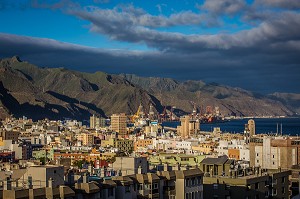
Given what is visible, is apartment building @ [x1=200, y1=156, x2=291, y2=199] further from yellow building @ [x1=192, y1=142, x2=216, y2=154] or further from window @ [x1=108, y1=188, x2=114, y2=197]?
yellow building @ [x1=192, y1=142, x2=216, y2=154]

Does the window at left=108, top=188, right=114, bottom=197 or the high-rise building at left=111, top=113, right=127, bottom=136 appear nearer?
the window at left=108, top=188, right=114, bottom=197

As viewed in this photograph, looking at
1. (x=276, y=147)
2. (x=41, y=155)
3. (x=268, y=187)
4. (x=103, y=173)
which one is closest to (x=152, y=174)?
(x=103, y=173)

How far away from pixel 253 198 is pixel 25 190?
45.1 feet

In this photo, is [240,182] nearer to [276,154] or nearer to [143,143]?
[276,154]

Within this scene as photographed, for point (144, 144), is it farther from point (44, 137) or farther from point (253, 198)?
point (253, 198)

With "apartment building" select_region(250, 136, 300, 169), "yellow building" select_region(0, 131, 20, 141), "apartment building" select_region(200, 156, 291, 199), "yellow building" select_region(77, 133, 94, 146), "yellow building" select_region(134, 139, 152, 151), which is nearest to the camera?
"apartment building" select_region(200, 156, 291, 199)

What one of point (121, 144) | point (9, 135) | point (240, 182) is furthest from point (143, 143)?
point (240, 182)

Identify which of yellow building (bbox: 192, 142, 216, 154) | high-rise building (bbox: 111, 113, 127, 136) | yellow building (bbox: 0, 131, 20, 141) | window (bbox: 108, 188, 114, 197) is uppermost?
high-rise building (bbox: 111, 113, 127, 136)

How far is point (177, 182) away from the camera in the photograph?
25.0m

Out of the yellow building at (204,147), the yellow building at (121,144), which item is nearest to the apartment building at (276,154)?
the yellow building at (204,147)

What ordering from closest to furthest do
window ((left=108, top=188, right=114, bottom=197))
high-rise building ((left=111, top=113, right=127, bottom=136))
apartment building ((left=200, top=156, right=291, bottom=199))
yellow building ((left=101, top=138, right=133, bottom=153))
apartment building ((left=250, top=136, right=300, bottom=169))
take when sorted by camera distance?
window ((left=108, top=188, right=114, bottom=197)) < apartment building ((left=200, top=156, right=291, bottom=199)) < apartment building ((left=250, top=136, right=300, bottom=169)) < yellow building ((left=101, top=138, right=133, bottom=153)) < high-rise building ((left=111, top=113, right=127, bottom=136))

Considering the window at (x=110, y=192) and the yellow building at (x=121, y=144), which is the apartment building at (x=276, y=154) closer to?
the window at (x=110, y=192)

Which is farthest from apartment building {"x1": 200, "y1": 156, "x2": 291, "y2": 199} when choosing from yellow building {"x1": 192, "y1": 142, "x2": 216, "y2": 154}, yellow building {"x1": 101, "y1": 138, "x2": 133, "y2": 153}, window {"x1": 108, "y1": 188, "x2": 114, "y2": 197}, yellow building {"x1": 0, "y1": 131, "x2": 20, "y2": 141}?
yellow building {"x1": 0, "y1": 131, "x2": 20, "y2": 141}

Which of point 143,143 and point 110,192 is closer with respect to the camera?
point 110,192
